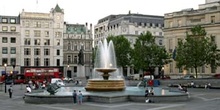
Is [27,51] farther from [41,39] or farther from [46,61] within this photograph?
[46,61]

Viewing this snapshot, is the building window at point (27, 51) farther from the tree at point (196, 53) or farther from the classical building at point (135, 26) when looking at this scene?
the tree at point (196, 53)

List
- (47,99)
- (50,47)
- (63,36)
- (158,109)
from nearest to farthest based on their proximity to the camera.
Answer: (158,109), (47,99), (50,47), (63,36)

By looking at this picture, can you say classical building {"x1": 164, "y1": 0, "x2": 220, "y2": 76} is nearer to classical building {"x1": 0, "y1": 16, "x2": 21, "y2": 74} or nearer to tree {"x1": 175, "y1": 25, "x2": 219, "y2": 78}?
tree {"x1": 175, "y1": 25, "x2": 219, "y2": 78}

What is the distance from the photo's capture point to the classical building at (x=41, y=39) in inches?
4026

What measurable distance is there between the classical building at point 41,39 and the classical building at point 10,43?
3.97ft

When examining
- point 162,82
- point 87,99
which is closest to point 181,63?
point 162,82

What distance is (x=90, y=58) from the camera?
118125 mm

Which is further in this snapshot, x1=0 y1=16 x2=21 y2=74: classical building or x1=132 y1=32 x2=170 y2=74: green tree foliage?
x1=0 y1=16 x2=21 y2=74: classical building

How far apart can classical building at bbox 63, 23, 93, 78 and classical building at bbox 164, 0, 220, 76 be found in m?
31.8

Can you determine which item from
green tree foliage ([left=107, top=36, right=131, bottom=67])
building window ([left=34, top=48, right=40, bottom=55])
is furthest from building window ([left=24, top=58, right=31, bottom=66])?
green tree foliage ([left=107, top=36, right=131, bottom=67])

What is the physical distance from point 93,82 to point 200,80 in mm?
25505

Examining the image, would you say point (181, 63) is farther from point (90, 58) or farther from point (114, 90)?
point (90, 58)

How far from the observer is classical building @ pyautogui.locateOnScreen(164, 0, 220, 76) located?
84.7 meters

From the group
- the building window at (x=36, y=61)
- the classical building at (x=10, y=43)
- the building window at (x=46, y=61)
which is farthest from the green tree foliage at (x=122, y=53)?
the classical building at (x=10, y=43)
